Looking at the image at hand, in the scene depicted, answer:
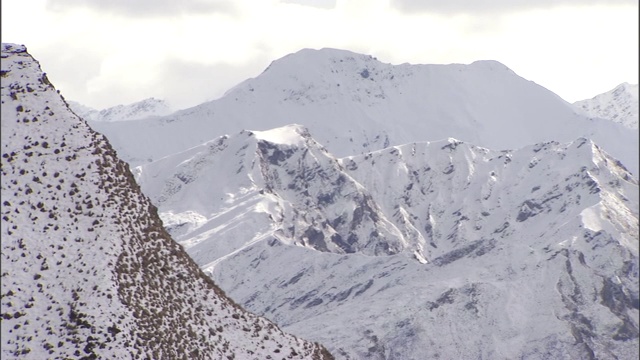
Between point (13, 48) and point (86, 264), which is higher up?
point (13, 48)

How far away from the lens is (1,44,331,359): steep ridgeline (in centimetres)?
8838

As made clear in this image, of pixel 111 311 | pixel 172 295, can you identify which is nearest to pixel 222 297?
pixel 172 295

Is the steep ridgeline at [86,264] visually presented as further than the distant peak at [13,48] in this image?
No

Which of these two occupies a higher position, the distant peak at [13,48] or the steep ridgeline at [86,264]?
the distant peak at [13,48]

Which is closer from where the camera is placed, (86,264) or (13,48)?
(86,264)

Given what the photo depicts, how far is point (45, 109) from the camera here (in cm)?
10044

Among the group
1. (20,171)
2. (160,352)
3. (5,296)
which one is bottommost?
(160,352)

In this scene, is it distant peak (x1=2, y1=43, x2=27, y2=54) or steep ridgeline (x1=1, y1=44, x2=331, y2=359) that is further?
distant peak (x1=2, y1=43, x2=27, y2=54)

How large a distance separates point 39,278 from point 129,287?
19.1 ft

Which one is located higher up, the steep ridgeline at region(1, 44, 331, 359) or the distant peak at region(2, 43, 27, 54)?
the distant peak at region(2, 43, 27, 54)

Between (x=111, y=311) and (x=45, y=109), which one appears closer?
(x=111, y=311)

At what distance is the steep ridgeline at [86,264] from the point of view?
88.4 metres

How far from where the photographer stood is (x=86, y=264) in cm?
9131

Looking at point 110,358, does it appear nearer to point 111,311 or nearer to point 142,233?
point 111,311
